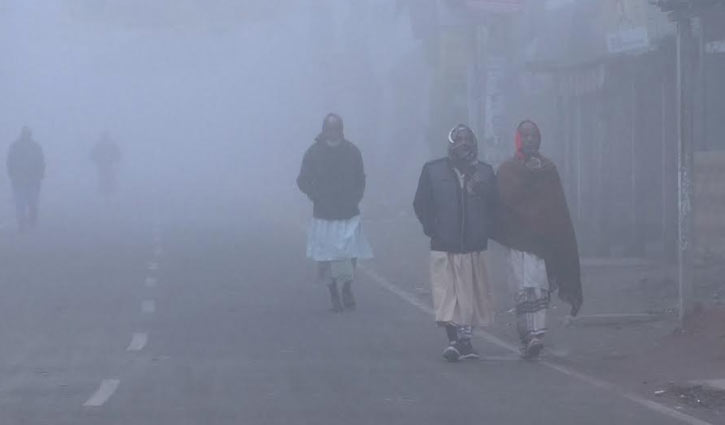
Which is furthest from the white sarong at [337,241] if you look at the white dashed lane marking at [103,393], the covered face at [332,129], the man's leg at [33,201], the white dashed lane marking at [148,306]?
the man's leg at [33,201]

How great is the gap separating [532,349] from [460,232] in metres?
1.15

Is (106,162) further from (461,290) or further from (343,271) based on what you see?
(461,290)

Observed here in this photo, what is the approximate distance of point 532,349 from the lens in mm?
12648

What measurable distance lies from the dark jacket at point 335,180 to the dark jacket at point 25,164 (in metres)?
16.4

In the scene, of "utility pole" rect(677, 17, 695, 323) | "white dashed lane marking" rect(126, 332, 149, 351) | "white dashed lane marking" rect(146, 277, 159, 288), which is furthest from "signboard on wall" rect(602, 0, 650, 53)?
"white dashed lane marking" rect(126, 332, 149, 351)

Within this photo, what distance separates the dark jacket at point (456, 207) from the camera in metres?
12.8

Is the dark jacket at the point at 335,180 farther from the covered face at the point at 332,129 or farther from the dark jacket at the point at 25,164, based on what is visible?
the dark jacket at the point at 25,164

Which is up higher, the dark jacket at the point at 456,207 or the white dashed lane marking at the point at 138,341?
the dark jacket at the point at 456,207

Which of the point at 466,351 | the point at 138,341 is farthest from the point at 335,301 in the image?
the point at 466,351

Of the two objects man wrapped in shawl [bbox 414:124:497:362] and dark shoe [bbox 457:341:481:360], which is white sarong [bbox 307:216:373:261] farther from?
dark shoe [bbox 457:341:481:360]

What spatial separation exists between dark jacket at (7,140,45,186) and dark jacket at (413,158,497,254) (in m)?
20.1

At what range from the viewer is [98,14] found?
280 ft

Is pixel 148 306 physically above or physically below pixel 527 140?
below

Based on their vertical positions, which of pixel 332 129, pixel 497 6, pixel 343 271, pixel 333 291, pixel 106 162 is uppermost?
pixel 497 6
